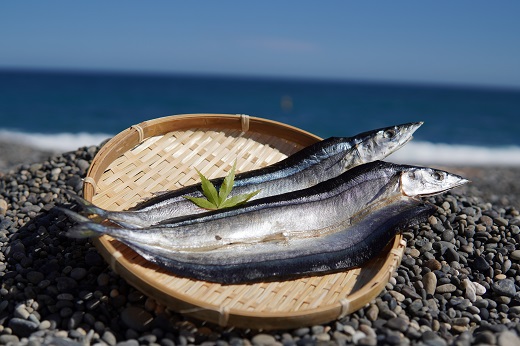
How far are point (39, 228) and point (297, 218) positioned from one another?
2.30 metres

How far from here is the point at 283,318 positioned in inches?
111

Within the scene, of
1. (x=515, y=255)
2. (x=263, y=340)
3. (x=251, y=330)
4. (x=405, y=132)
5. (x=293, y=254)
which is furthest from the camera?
(x=405, y=132)

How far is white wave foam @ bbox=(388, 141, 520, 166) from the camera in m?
18.5

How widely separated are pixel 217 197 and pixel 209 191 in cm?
8

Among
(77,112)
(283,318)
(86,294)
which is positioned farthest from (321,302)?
(77,112)

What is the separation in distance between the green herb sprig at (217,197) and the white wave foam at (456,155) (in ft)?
45.1

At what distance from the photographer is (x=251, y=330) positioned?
3057 millimetres

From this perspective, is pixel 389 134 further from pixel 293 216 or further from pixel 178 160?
pixel 178 160

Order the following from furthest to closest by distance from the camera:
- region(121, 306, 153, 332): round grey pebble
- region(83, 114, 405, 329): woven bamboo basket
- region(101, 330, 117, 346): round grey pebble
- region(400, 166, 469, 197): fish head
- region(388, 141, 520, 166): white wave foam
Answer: region(388, 141, 520, 166): white wave foam < region(400, 166, 469, 197): fish head < region(121, 306, 153, 332): round grey pebble < region(101, 330, 117, 346): round grey pebble < region(83, 114, 405, 329): woven bamboo basket

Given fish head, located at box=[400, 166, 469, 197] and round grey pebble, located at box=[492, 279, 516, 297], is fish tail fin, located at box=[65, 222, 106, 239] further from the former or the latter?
round grey pebble, located at box=[492, 279, 516, 297]

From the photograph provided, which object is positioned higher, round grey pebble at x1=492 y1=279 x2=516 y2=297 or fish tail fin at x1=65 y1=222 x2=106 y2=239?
fish tail fin at x1=65 y1=222 x2=106 y2=239

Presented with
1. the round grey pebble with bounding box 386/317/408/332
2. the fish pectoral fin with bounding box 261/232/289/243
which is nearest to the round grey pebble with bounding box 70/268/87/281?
the fish pectoral fin with bounding box 261/232/289/243

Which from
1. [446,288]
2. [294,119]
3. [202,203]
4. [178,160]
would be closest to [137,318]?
[202,203]

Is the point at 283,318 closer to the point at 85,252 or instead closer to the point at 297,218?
the point at 297,218
